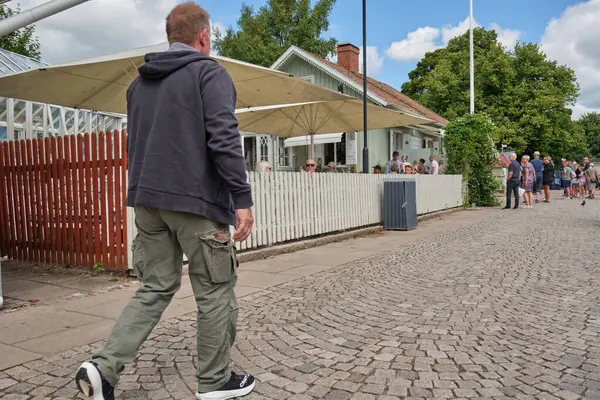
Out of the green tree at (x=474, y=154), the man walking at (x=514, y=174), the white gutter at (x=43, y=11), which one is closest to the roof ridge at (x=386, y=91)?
the green tree at (x=474, y=154)

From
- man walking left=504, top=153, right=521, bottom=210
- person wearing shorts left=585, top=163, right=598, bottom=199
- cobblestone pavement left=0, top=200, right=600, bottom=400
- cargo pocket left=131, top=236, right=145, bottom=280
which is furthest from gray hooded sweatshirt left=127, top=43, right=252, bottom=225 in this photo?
person wearing shorts left=585, top=163, right=598, bottom=199

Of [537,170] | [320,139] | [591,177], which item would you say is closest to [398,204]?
[320,139]

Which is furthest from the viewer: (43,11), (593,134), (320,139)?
(593,134)

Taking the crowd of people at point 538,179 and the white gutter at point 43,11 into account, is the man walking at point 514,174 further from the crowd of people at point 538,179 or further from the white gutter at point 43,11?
the white gutter at point 43,11

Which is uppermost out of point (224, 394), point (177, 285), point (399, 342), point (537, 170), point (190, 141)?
point (190, 141)

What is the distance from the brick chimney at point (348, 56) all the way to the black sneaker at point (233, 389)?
25247 millimetres

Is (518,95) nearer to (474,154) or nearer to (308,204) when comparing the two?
(474,154)

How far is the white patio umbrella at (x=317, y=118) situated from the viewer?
12.2m

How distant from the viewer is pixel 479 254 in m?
7.78

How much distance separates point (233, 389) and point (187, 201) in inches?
41.4

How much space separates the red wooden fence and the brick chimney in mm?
21652

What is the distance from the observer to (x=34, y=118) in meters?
12.5

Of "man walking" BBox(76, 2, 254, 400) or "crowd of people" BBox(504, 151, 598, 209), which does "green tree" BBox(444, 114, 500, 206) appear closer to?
"crowd of people" BBox(504, 151, 598, 209)

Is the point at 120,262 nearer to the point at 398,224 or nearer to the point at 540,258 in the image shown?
the point at 540,258
